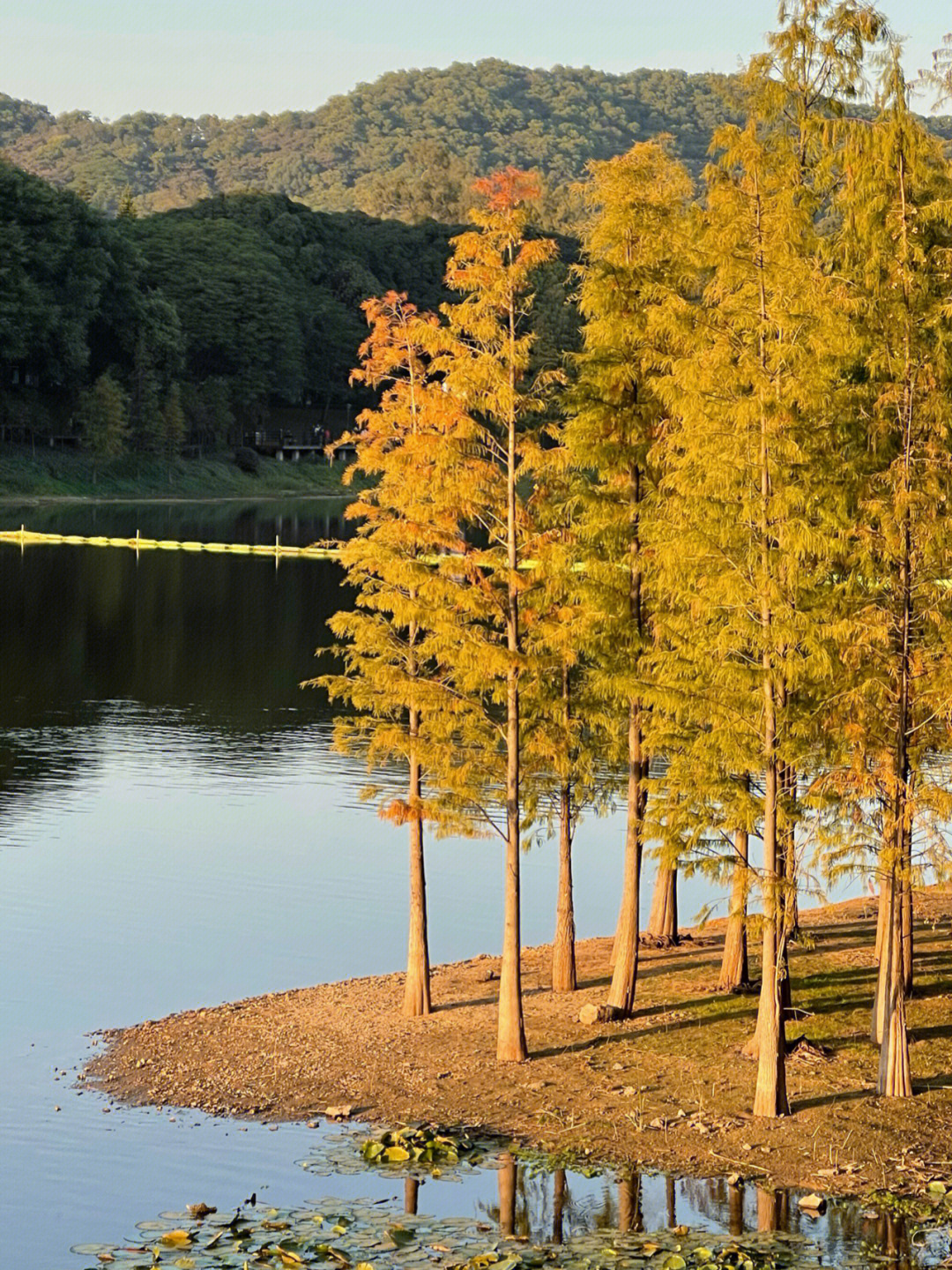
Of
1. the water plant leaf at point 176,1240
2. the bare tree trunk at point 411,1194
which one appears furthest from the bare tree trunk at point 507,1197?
the water plant leaf at point 176,1240

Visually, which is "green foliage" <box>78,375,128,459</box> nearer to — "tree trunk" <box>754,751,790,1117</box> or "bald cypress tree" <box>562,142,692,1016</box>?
"bald cypress tree" <box>562,142,692,1016</box>

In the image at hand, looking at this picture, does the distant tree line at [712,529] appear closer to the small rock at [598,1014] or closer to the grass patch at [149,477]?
the small rock at [598,1014]

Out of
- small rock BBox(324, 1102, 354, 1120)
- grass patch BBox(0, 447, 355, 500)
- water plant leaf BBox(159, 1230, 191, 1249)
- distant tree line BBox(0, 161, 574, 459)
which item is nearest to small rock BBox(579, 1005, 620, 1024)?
small rock BBox(324, 1102, 354, 1120)

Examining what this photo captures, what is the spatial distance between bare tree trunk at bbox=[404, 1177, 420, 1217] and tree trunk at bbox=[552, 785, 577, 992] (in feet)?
29.5

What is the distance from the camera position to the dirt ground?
2491 cm

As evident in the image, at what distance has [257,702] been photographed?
68.4 m

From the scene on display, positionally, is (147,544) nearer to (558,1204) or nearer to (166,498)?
(166,498)

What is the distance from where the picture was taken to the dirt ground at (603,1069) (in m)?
24.9

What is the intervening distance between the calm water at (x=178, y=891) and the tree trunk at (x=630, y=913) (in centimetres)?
668

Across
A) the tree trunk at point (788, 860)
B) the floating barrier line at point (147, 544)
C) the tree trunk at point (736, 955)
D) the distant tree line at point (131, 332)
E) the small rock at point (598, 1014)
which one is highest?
the distant tree line at point (131, 332)

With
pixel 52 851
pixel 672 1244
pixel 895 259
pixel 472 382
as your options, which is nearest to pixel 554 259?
pixel 472 382

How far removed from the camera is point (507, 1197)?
23.6m

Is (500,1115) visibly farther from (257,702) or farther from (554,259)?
(257,702)

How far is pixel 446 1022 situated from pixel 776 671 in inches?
344
